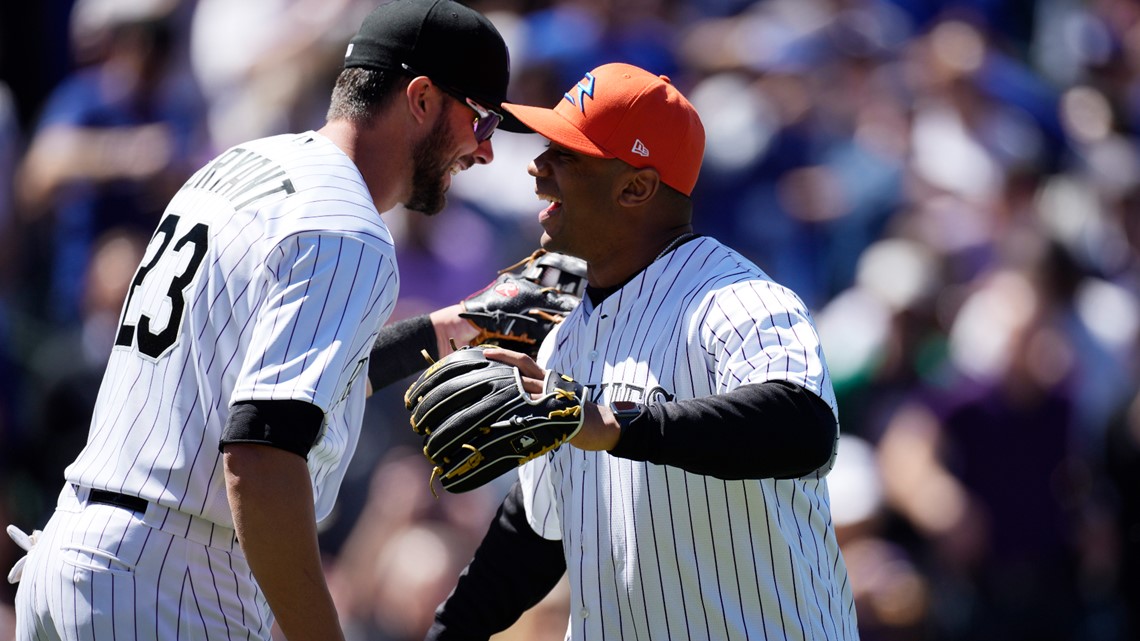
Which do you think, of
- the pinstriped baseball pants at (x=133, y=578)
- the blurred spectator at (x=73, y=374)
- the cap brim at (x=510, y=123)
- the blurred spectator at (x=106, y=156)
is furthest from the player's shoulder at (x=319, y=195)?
the blurred spectator at (x=106, y=156)

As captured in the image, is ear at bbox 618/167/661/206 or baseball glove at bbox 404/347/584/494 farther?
ear at bbox 618/167/661/206

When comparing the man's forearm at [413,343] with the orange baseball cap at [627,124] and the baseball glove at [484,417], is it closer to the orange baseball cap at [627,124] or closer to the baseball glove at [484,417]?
the orange baseball cap at [627,124]

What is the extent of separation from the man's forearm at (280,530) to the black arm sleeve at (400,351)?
3.30 feet

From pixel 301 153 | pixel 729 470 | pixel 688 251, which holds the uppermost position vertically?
pixel 301 153

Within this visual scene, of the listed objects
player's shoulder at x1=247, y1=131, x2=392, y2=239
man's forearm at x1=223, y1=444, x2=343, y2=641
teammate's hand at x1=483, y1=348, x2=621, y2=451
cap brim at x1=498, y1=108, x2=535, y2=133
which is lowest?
man's forearm at x1=223, y1=444, x2=343, y2=641

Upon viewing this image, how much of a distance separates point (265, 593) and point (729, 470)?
0.81 m

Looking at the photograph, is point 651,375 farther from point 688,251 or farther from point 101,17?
point 101,17

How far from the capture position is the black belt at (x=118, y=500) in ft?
8.13

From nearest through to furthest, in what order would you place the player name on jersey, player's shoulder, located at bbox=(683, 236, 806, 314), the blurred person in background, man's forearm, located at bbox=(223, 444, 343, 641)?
man's forearm, located at bbox=(223, 444, 343, 641), the player name on jersey, player's shoulder, located at bbox=(683, 236, 806, 314), the blurred person in background

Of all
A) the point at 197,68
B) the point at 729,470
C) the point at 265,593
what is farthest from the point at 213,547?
the point at 197,68

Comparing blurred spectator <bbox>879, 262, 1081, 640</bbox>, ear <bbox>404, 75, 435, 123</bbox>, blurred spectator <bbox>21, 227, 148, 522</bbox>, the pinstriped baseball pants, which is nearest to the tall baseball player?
ear <bbox>404, 75, 435, 123</bbox>

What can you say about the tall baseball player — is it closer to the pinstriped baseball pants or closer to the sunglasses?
the sunglasses

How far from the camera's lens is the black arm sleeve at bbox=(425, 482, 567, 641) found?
317cm

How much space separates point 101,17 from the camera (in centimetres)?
716
